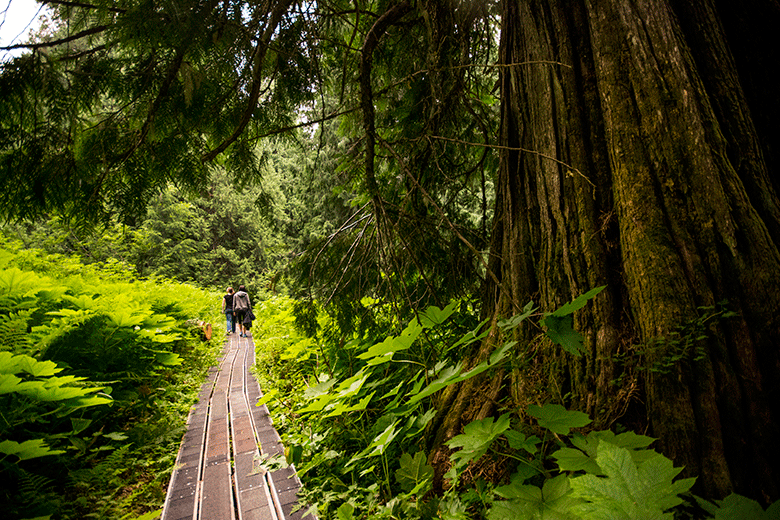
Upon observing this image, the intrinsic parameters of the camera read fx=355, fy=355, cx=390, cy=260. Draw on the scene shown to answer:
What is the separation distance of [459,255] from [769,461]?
1394 millimetres

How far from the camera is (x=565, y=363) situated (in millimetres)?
1357

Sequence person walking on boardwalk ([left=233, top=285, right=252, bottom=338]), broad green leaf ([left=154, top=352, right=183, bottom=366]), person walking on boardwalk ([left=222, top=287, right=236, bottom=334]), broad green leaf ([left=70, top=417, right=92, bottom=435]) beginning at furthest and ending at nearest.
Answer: person walking on boardwalk ([left=222, top=287, right=236, bottom=334]) → person walking on boardwalk ([left=233, top=285, right=252, bottom=338]) → broad green leaf ([left=154, top=352, right=183, bottom=366]) → broad green leaf ([left=70, top=417, right=92, bottom=435])

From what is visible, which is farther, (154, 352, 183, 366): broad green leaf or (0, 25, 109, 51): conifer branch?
(154, 352, 183, 366): broad green leaf

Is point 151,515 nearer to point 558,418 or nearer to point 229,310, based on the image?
point 558,418

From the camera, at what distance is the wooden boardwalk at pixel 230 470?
204cm

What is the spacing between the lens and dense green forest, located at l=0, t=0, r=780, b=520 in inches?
40.5

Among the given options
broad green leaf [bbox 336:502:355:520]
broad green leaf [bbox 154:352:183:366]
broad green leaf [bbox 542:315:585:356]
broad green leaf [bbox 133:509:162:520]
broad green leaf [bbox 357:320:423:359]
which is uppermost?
broad green leaf [bbox 542:315:585:356]

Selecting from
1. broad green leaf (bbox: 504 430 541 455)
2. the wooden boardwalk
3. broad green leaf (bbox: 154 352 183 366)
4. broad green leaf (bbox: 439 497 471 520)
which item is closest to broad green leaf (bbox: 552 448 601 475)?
broad green leaf (bbox: 504 430 541 455)

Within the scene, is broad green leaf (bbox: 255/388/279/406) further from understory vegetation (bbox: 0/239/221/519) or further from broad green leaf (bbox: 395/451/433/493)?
broad green leaf (bbox: 395/451/433/493)

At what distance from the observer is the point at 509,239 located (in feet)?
5.65

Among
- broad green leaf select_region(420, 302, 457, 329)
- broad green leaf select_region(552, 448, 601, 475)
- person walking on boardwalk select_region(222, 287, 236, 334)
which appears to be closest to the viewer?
broad green leaf select_region(552, 448, 601, 475)

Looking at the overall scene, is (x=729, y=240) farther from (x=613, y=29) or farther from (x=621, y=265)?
(x=613, y=29)

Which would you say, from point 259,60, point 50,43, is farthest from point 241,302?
point 259,60

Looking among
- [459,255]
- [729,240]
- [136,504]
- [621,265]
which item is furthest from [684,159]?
[136,504]
